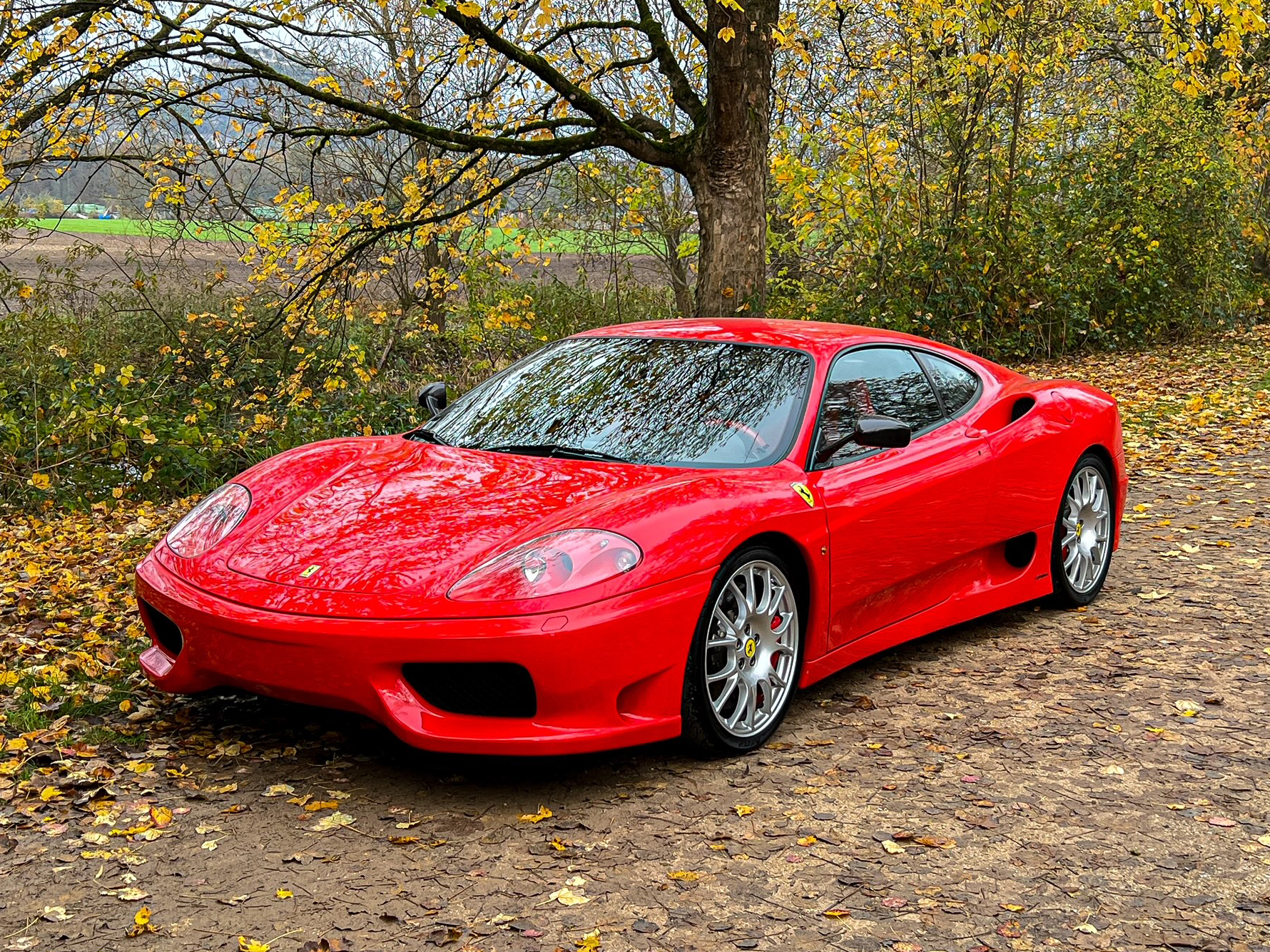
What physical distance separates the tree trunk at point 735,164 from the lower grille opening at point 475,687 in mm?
7418

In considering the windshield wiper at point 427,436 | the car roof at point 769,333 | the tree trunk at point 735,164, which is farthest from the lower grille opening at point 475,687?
the tree trunk at point 735,164

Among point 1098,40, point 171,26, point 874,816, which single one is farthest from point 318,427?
point 1098,40

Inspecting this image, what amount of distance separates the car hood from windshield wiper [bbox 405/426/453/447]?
0.65 ft

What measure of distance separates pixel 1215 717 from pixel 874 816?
5.24ft

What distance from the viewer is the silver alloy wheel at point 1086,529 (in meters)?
6.06

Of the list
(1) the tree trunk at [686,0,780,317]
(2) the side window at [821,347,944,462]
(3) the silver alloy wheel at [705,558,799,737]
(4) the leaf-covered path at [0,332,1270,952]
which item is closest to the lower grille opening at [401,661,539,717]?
(4) the leaf-covered path at [0,332,1270,952]

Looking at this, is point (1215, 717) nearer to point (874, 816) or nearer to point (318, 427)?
point (874, 816)

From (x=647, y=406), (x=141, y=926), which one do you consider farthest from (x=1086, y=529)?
(x=141, y=926)

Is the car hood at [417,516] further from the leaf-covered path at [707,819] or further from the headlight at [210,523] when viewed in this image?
the leaf-covered path at [707,819]

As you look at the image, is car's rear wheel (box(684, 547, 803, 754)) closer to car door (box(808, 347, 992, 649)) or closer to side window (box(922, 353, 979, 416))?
car door (box(808, 347, 992, 649))

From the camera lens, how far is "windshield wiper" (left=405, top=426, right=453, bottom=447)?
5.11 meters

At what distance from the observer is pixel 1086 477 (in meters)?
6.18

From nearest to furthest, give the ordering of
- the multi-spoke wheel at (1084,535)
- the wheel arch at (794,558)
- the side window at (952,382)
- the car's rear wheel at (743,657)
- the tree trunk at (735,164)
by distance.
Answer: the car's rear wheel at (743,657)
the wheel arch at (794,558)
the side window at (952,382)
the multi-spoke wheel at (1084,535)
the tree trunk at (735,164)

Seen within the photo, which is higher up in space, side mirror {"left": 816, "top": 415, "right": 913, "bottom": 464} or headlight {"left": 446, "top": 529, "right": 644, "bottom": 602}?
side mirror {"left": 816, "top": 415, "right": 913, "bottom": 464}
